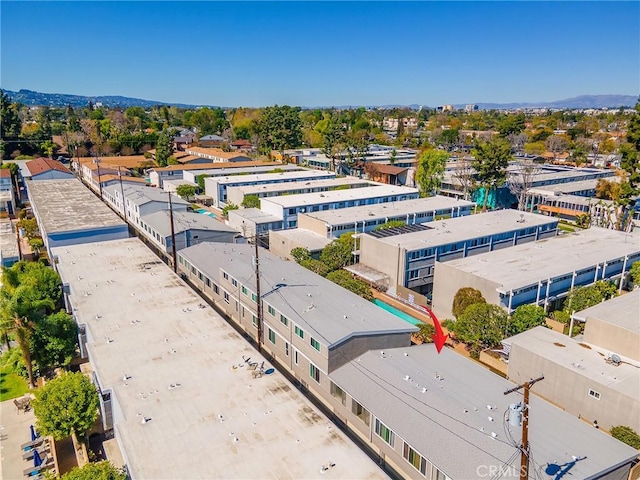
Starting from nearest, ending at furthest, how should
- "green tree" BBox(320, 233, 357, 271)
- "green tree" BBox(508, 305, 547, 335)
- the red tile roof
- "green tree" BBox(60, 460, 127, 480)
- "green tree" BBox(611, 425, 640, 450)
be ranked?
"green tree" BBox(60, 460, 127, 480) → "green tree" BBox(611, 425, 640, 450) → "green tree" BBox(508, 305, 547, 335) → "green tree" BBox(320, 233, 357, 271) → the red tile roof

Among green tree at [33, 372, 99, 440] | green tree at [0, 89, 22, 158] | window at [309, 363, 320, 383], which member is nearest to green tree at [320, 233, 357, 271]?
window at [309, 363, 320, 383]

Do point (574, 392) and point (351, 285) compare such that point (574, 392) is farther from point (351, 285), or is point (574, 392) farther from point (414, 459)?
point (351, 285)

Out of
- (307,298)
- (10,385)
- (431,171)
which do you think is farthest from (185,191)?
(307,298)

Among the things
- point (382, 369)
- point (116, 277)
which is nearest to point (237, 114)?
point (116, 277)

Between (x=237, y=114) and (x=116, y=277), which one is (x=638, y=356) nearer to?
(x=116, y=277)

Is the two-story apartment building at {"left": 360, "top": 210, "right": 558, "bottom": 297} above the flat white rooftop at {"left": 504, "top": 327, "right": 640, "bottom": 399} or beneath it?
above

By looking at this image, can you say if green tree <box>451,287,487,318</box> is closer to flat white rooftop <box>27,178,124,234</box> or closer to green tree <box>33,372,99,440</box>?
green tree <box>33,372,99,440</box>

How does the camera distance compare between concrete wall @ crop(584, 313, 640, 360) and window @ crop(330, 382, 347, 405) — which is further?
concrete wall @ crop(584, 313, 640, 360)
